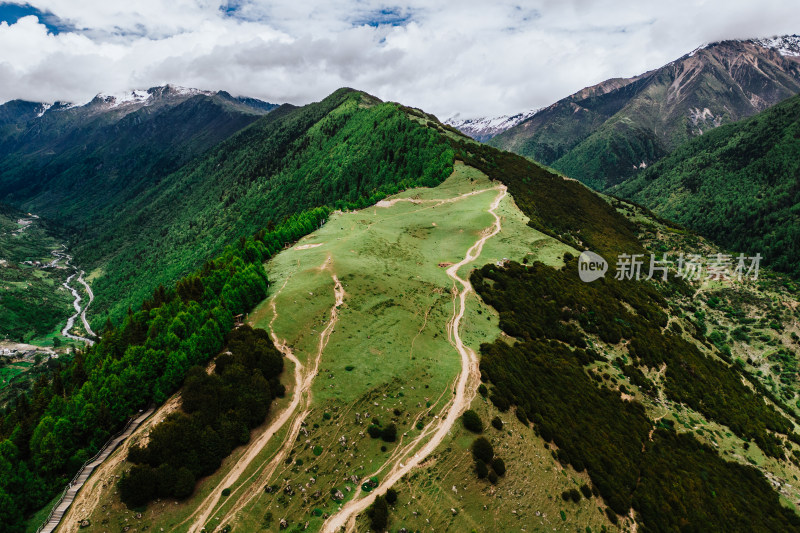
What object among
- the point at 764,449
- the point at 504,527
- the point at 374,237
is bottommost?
the point at 764,449

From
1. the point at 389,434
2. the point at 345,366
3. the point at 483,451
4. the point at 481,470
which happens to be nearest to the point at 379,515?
the point at 389,434

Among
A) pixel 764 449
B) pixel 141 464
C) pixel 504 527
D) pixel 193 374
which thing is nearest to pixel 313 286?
pixel 193 374

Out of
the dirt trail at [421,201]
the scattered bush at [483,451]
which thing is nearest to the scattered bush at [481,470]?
the scattered bush at [483,451]

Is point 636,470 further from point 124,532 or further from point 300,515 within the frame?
point 124,532

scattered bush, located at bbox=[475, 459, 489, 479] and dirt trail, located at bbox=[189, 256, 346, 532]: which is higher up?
dirt trail, located at bbox=[189, 256, 346, 532]

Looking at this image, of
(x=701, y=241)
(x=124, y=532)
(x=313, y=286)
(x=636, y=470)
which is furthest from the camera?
(x=701, y=241)

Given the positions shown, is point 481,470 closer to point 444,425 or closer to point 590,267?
point 444,425

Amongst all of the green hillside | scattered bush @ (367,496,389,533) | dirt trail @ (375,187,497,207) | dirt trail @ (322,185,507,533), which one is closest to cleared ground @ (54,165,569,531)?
the green hillside

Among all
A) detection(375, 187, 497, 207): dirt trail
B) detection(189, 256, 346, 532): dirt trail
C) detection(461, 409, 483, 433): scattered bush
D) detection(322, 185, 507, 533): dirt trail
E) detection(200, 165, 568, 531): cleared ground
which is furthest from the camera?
detection(375, 187, 497, 207): dirt trail

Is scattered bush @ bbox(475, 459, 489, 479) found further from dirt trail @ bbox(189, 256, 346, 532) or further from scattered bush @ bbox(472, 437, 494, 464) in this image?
dirt trail @ bbox(189, 256, 346, 532)
